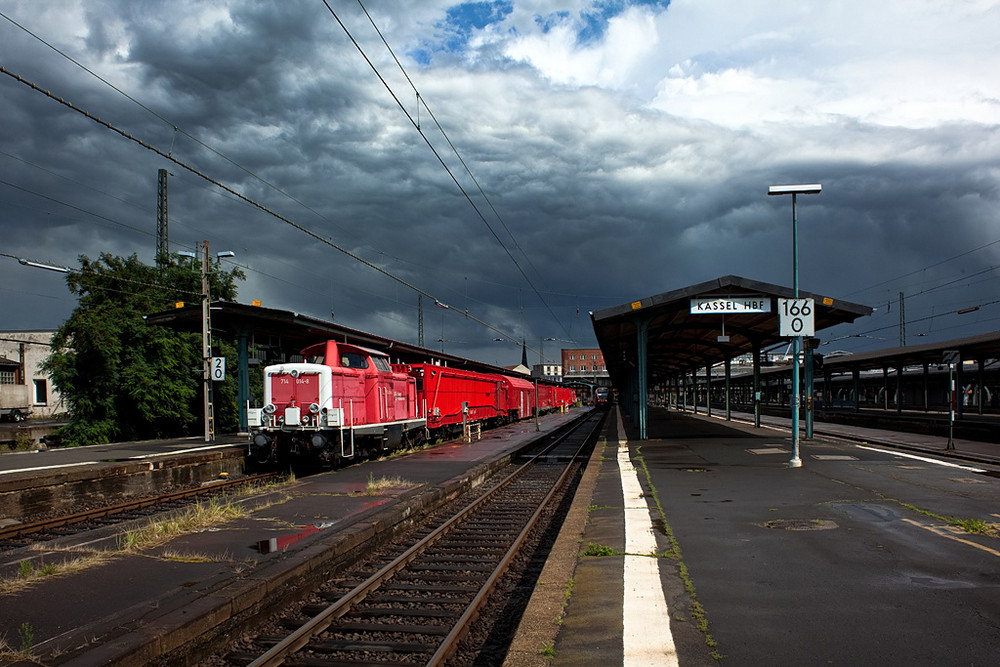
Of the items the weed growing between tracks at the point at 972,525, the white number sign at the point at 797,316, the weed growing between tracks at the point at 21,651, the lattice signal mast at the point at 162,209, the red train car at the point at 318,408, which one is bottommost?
the weed growing between tracks at the point at 972,525

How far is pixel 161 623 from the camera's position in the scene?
533cm

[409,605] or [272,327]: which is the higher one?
[272,327]

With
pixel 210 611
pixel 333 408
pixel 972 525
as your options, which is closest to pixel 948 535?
pixel 972 525

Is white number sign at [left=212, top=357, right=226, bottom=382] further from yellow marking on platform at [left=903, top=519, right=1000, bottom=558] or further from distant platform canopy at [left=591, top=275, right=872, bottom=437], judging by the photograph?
yellow marking on platform at [left=903, top=519, right=1000, bottom=558]

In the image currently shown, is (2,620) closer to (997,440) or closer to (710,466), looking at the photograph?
(710,466)

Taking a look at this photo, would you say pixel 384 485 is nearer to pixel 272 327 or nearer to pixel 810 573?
pixel 810 573

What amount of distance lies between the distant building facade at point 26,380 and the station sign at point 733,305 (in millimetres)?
55477

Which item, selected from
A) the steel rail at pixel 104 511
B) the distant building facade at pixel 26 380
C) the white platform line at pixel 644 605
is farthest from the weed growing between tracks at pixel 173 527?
the distant building facade at pixel 26 380

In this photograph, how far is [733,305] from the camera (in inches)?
868

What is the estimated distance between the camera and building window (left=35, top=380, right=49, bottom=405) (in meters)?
59.0

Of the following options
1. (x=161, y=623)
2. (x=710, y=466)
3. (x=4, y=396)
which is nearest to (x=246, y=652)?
(x=161, y=623)

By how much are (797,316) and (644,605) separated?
1235cm

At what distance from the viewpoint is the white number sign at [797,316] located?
53.4 ft

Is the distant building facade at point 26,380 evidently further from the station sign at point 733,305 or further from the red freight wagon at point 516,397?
the station sign at point 733,305
